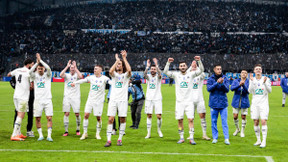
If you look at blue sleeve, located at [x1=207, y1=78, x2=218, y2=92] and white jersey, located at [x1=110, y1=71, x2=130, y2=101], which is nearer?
white jersey, located at [x1=110, y1=71, x2=130, y2=101]

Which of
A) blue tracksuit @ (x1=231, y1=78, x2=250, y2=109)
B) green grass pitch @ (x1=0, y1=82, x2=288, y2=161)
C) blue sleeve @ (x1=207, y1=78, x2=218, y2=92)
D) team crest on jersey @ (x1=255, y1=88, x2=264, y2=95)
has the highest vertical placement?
blue sleeve @ (x1=207, y1=78, x2=218, y2=92)

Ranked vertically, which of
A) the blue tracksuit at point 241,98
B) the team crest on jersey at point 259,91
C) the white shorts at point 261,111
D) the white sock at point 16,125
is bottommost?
the white sock at point 16,125

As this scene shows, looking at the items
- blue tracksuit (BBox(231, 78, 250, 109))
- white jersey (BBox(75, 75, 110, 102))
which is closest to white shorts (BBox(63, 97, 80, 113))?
white jersey (BBox(75, 75, 110, 102))

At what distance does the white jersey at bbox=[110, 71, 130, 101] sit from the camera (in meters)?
10.1

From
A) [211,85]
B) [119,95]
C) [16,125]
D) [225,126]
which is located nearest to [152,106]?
[119,95]

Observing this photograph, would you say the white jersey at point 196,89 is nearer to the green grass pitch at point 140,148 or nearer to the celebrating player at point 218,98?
the celebrating player at point 218,98

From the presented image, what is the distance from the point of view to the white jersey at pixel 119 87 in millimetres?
10117

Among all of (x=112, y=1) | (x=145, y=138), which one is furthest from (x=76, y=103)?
(x=112, y=1)

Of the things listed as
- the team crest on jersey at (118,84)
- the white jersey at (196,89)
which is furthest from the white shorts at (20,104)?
the white jersey at (196,89)

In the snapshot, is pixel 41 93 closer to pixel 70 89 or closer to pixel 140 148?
pixel 70 89

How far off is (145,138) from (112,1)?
58.9m

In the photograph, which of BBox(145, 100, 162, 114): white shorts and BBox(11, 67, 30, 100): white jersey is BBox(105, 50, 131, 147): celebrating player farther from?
BBox(11, 67, 30, 100): white jersey

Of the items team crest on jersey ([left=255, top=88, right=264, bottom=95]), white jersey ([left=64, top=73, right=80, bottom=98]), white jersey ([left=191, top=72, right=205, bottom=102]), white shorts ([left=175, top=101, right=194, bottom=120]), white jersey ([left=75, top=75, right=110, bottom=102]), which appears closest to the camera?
team crest on jersey ([left=255, top=88, right=264, bottom=95])

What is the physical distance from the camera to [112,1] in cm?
6756
